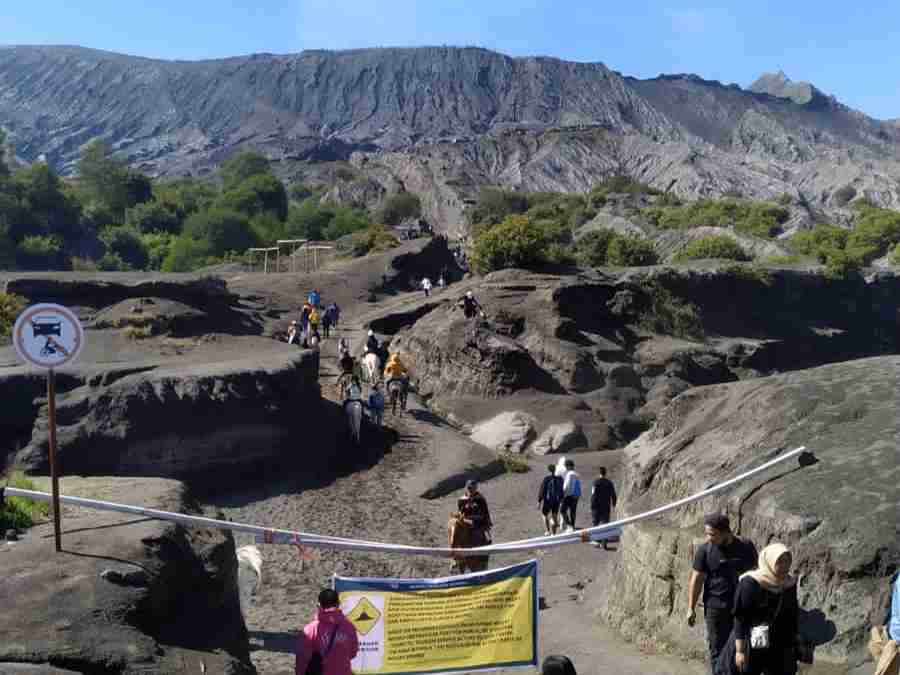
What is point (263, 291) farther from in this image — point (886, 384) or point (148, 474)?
point (886, 384)

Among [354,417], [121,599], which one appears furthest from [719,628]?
[354,417]

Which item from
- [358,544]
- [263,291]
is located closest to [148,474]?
[358,544]

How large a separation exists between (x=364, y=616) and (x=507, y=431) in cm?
1724

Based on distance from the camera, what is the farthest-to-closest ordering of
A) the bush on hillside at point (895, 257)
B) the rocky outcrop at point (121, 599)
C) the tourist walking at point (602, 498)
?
the bush on hillside at point (895, 257), the tourist walking at point (602, 498), the rocky outcrop at point (121, 599)

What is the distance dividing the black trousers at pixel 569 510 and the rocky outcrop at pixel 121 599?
7.06 meters

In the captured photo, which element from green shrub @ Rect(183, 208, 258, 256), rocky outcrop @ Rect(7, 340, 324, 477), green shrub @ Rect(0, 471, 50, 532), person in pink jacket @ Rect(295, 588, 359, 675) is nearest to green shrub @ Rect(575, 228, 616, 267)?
green shrub @ Rect(183, 208, 258, 256)

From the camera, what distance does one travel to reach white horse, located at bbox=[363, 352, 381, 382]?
24.5 m

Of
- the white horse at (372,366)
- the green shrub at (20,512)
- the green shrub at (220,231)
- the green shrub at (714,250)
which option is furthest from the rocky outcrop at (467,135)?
the green shrub at (20,512)

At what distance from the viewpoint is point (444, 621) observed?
7.45 metres

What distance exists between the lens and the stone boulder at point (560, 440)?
23.6 m

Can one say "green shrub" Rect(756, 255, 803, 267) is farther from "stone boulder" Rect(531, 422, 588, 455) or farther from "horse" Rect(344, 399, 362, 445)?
Result: "horse" Rect(344, 399, 362, 445)

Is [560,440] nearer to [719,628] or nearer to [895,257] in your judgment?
[719,628]

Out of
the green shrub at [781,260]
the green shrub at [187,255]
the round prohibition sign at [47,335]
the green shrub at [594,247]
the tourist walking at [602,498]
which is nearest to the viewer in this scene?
the round prohibition sign at [47,335]

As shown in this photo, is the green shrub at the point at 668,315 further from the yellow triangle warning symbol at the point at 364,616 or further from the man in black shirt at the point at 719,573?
the yellow triangle warning symbol at the point at 364,616
